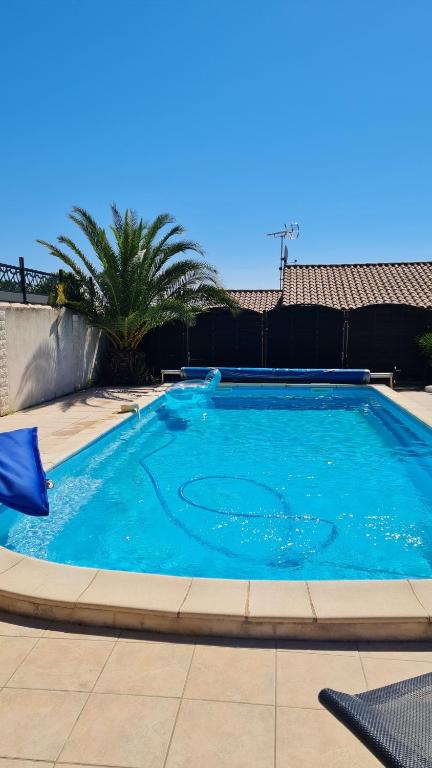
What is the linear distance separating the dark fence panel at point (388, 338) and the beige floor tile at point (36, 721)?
47.7ft

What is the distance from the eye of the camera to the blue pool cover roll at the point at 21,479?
3699 mm

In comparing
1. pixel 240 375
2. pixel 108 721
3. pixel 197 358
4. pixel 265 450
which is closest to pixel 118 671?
pixel 108 721

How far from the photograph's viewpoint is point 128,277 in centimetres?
1316

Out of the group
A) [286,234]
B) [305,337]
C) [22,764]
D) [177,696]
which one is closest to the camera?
[22,764]

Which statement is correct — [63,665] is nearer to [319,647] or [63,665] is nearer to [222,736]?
[222,736]

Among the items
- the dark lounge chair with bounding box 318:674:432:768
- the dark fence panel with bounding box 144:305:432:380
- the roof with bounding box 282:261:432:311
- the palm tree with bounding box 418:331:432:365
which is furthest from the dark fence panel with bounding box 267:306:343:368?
the dark lounge chair with bounding box 318:674:432:768

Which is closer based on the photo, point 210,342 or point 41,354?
point 41,354

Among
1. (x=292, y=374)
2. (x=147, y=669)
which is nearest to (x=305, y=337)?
(x=292, y=374)

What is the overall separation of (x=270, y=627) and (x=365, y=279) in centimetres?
1657

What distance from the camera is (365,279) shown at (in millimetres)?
17672

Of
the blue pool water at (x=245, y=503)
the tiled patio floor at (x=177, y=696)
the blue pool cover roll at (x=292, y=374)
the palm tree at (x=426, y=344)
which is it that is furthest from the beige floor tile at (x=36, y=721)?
the palm tree at (x=426, y=344)

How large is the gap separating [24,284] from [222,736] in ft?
34.7

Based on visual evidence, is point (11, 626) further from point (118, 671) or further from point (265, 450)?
point (265, 450)

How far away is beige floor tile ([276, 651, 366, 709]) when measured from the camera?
8.09 feet
